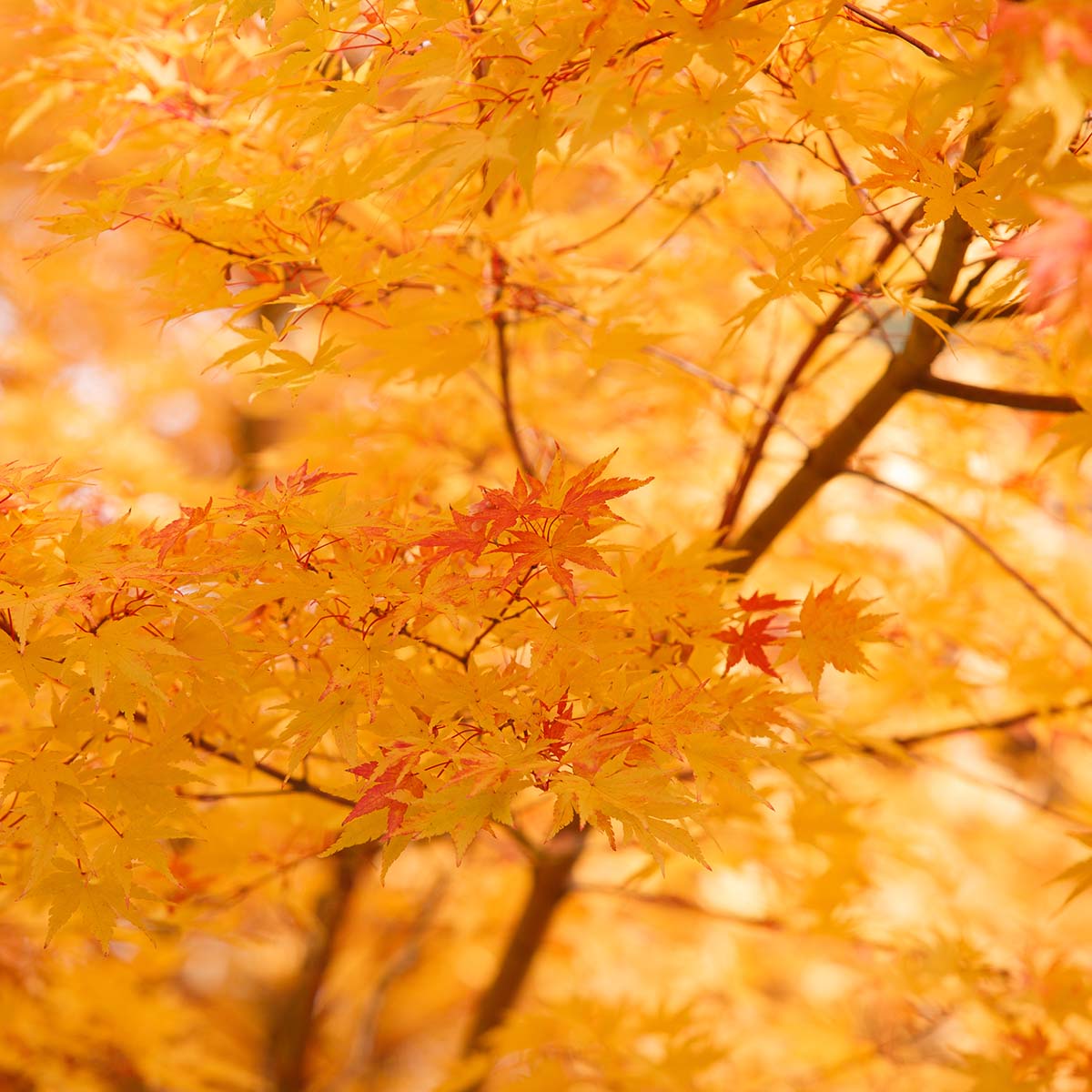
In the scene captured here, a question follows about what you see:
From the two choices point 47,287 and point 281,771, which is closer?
A: point 281,771

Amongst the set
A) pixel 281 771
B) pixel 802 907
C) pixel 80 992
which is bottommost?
pixel 80 992

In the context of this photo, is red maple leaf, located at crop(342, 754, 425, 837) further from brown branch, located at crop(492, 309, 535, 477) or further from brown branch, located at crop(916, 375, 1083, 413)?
brown branch, located at crop(916, 375, 1083, 413)

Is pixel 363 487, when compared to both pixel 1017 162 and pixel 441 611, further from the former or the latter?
pixel 1017 162

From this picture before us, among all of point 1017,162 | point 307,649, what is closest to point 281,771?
point 307,649

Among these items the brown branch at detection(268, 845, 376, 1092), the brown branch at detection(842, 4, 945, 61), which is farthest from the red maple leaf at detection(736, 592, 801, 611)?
the brown branch at detection(268, 845, 376, 1092)

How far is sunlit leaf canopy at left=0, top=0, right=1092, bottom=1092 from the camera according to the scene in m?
0.95

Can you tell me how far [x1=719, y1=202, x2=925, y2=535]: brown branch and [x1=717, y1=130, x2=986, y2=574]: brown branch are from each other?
0.5 inches

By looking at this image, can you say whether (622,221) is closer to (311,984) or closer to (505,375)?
(505,375)

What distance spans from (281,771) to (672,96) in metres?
1.15

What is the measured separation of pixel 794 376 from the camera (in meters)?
1.68

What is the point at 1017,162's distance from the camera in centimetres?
88

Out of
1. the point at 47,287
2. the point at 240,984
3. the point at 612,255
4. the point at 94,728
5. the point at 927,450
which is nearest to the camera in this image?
the point at 94,728

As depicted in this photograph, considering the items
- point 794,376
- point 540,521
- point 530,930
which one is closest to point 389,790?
point 540,521

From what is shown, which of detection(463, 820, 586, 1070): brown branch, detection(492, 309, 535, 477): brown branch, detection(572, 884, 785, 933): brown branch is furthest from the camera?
detection(463, 820, 586, 1070): brown branch
